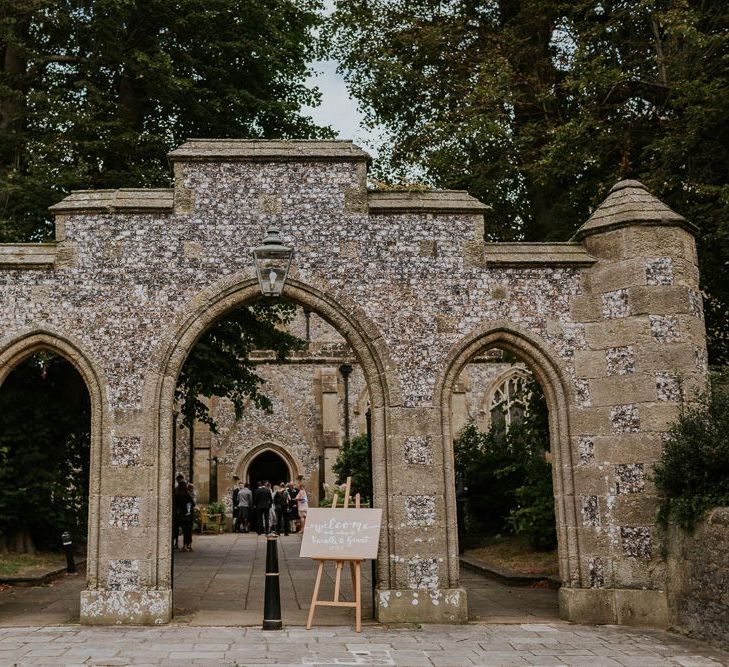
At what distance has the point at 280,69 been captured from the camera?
16047 mm

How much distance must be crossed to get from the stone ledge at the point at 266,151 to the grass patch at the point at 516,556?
22.9 feet

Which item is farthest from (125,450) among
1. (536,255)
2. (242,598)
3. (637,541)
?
(637,541)

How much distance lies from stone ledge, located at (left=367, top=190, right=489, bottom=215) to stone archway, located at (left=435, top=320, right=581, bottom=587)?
1.46m

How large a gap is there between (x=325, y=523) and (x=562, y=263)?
4.15 meters

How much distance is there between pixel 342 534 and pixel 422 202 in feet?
13.1

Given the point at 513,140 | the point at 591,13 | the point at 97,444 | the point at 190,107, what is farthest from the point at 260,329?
the point at 591,13

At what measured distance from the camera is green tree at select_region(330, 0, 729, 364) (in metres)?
12.6

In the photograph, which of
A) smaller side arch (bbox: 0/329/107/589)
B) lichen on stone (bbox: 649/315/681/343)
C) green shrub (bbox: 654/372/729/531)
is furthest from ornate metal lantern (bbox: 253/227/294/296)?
green shrub (bbox: 654/372/729/531)

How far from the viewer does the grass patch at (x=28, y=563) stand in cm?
1287

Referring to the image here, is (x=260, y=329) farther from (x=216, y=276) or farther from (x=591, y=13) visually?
(x=591, y=13)

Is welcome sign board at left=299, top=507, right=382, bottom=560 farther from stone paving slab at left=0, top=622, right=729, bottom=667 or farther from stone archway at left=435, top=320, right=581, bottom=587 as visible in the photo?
stone archway at left=435, top=320, right=581, bottom=587

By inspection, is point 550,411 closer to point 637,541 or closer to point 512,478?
point 637,541

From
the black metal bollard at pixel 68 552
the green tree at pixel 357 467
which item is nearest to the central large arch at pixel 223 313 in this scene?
the black metal bollard at pixel 68 552

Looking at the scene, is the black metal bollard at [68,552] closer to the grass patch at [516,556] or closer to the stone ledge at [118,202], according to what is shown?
the stone ledge at [118,202]
